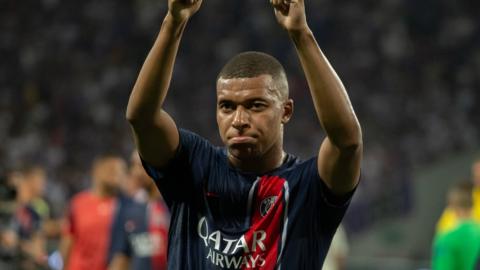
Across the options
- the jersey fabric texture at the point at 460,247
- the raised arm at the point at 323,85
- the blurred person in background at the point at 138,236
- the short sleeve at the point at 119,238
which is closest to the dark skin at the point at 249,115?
the raised arm at the point at 323,85

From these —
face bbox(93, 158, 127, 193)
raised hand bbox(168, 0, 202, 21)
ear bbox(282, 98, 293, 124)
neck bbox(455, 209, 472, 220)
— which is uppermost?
face bbox(93, 158, 127, 193)

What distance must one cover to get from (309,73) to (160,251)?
4.81 meters

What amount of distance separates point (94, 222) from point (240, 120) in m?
5.03

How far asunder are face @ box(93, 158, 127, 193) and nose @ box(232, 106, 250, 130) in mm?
4879

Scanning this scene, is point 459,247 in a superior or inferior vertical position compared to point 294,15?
superior

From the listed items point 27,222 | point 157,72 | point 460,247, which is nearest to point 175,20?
point 157,72

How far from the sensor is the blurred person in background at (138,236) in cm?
716

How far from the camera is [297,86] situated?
15.1 m

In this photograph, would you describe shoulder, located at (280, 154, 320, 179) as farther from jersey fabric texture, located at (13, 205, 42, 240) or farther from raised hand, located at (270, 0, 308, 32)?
jersey fabric texture, located at (13, 205, 42, 240)

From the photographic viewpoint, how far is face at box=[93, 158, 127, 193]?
766 cm

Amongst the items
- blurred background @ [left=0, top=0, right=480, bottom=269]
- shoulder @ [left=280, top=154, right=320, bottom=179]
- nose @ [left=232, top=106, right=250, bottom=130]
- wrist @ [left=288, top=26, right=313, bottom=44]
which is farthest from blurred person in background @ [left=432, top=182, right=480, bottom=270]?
blurred background @ [left=0, top=0, right=480, bottom=269]

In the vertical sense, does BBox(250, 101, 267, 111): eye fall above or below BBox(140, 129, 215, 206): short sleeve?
above

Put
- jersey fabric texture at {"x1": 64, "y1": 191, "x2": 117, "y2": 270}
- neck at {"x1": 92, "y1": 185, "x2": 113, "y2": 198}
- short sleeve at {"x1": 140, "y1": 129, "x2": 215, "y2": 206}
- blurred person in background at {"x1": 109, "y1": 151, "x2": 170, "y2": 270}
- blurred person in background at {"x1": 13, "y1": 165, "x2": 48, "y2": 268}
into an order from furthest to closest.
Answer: blurred person in background at {"x1": 13, "y1": 165, "x2": 48, "y2": 268} < neck at {"x1": 92, "y1": 185, "x2": 113, "y2": 198} < jersey fabric texture at {"x1": 64, "y1": 191, "x2": 117, "y2": 270} < blurred person in background at {"x1": 109, "y1": 151, "x2": 170, "y2": 270} < short sleeve at {"x1": 140, "y1": 129, "x2": 215, "y2": 206}

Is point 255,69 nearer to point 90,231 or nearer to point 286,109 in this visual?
point 286,109
